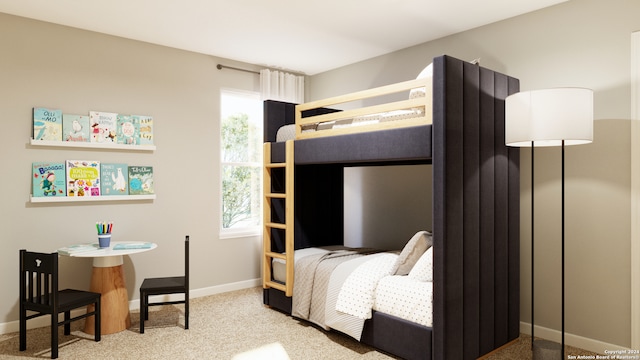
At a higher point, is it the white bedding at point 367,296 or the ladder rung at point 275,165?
the ladder rung at point 275,165

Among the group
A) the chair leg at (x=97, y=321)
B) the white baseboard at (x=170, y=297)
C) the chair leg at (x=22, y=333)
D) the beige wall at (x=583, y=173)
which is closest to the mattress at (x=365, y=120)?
the beige wall at (x=583, y=173)

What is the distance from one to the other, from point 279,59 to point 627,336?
3.75 meters

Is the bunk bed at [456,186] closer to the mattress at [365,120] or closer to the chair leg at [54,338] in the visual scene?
the mattress at [365,120]

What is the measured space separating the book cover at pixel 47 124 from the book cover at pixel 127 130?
1.48 feet

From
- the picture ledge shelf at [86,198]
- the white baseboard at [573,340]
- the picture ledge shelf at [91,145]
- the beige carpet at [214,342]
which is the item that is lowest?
the beige carpet at [214,342]

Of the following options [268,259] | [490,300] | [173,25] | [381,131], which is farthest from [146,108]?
[490,300]

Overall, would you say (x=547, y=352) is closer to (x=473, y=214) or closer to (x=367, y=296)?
(x=473, y=214)

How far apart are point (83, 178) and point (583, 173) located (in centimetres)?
390

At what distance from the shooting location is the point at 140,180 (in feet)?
12.7

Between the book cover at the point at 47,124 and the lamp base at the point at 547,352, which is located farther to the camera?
the book cover at the point at 47,124

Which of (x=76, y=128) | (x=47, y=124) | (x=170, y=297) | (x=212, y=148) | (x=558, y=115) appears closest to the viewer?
(x=558, y=115)

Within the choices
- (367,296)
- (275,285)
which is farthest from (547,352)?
(275,285)

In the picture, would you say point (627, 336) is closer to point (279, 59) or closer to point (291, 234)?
point (291, 234)

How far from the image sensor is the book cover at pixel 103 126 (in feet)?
11.9
